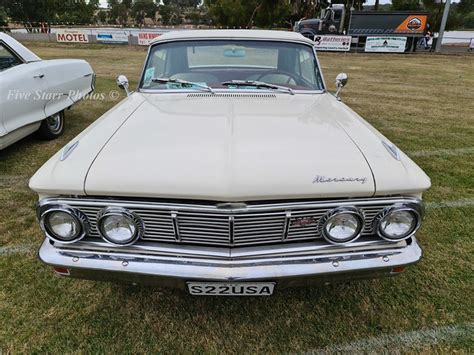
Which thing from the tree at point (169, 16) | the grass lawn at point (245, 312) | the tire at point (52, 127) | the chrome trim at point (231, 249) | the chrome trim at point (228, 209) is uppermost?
the tree at point (169, 16)

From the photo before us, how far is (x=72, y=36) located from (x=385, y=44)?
64.4ft

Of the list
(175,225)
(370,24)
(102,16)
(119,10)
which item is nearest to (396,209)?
(175,225)

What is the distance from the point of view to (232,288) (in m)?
1.78

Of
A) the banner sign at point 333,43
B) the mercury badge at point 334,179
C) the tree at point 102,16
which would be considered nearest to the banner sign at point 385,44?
the banner sign at point 333,43

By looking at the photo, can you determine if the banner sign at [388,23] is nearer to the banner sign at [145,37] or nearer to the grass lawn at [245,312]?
the banner sign at [145,37]

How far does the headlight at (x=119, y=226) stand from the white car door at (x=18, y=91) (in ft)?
9.27

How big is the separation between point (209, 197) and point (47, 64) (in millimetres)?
4308

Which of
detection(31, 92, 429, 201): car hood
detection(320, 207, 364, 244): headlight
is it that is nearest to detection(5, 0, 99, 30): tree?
detection(31, 92, 429, 201): car hood

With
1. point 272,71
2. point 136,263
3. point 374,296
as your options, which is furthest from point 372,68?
point 136,263

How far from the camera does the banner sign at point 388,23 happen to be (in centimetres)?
2055

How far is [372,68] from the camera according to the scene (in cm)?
1408

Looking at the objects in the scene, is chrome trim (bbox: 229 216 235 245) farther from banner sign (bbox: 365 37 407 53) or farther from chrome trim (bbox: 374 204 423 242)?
banner sign (bbox: 365 37 407 53)

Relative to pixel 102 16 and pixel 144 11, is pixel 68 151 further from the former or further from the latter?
pixel 144 11

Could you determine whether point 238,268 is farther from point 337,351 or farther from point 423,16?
point 423,16
